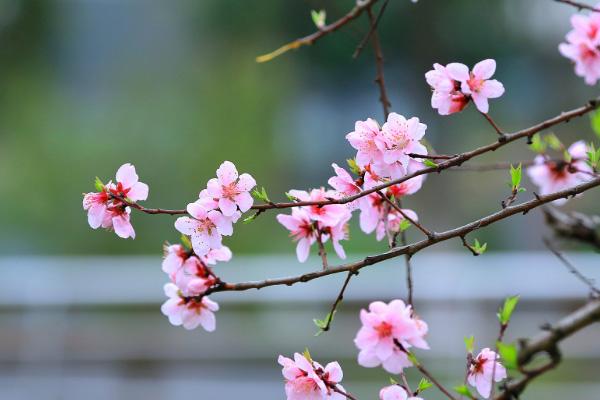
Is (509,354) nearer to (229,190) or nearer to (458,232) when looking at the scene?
(458,232)

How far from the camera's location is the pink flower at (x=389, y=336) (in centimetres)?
61

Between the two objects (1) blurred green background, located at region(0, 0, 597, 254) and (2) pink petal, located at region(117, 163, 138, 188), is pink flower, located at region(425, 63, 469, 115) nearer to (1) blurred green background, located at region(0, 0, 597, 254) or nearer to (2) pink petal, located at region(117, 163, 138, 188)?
(2) pink petal, located at region(117, 163, 138, 188)

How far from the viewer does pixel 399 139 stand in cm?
66

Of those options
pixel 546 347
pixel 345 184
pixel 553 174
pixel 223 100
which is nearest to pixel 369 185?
pixel 345 184

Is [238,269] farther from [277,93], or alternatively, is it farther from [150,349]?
[277,93]

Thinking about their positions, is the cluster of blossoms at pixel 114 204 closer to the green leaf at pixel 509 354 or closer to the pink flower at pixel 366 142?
the pink flower at pixel 366 142

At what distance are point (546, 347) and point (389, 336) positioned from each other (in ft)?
0.50

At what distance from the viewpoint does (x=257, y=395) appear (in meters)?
3.36

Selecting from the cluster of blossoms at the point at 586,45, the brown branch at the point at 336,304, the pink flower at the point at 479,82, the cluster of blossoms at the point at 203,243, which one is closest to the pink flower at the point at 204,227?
the cluster of blossoms at the point at 203,243

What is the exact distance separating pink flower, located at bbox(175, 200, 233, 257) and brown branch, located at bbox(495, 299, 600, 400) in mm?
274

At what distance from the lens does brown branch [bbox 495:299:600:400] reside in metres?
0.48

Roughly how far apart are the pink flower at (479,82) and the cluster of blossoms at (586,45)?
0.47 feet

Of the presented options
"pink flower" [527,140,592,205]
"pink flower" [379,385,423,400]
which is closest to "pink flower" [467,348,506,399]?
"pink flower" [379,385,423,400]

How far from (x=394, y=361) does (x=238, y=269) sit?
319 cm
